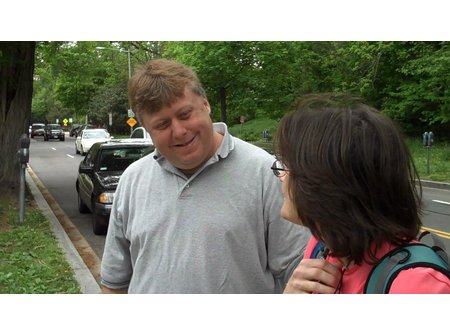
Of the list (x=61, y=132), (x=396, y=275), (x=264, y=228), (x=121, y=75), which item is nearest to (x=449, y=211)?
(x=264, y=228)

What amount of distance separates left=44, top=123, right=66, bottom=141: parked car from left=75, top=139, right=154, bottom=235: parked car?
25.3m

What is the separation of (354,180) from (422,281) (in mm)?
220

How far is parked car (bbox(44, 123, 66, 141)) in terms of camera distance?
32.7 meters

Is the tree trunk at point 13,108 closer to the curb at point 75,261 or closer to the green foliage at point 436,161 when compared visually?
the curb at point 75,261

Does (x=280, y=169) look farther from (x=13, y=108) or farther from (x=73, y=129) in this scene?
(x=73, y=129)

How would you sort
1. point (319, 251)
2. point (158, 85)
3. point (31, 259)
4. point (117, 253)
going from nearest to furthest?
point (319, 251), point (158, 85), point (117, 253), point (31, 259)

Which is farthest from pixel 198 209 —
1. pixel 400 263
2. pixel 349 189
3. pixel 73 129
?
pixel 73 129

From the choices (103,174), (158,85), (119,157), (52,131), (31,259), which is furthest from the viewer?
(52,131)

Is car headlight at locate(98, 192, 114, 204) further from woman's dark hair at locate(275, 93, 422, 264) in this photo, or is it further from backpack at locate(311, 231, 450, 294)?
backpack at locate(311, 231, 450, 294)

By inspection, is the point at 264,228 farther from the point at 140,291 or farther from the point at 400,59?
the point at 400,59

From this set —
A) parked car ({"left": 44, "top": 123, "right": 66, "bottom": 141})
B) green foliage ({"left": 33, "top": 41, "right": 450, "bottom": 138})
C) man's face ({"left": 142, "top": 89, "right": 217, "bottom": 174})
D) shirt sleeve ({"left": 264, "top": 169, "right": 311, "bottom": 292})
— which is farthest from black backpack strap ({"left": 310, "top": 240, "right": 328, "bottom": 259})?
parked car ({"left": 44, "top": 123, "right": 66, "bottom": 141})

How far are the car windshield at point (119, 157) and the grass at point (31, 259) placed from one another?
45.7 inches

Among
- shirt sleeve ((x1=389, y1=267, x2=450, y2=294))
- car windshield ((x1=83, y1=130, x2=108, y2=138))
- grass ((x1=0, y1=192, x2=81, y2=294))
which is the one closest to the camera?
shirt sleeve ((x1=389, y1=267, x2=450, y2=294))

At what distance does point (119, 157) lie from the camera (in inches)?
313
